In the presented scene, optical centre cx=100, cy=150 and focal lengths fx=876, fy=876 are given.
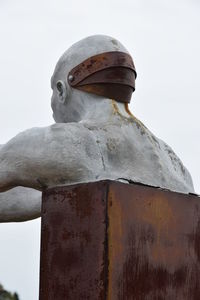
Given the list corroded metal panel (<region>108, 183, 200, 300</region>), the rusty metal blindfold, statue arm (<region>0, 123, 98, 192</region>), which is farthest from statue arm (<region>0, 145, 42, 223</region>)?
corroded metal panel (<region>108, 183, 200, 300</region>)

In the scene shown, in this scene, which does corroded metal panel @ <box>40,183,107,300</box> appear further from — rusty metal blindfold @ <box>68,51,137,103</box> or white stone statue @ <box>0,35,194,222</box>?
A: rusty metal blindfold @ <box>68,51,137,103</box>

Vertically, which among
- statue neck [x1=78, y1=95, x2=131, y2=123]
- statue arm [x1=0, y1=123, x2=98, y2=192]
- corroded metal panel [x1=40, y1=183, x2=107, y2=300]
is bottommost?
corroded metal panel [x1=40, y1=183, x2=107, y2=300]

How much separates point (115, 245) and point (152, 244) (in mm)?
301

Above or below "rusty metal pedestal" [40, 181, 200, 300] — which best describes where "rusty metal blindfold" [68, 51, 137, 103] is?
above

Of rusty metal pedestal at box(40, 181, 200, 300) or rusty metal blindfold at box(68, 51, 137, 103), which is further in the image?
rusty metal blindfold at box(68, 51, 137, 103)

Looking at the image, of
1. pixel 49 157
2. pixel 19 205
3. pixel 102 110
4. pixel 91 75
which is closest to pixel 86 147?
pixel 49 157

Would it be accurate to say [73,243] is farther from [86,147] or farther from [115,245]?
[86,147]

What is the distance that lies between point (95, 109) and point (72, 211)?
2.60 feet

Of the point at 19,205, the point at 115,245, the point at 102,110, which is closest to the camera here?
the point at 115,245

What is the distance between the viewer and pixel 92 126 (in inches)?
196

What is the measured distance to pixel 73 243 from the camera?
461 centimetres

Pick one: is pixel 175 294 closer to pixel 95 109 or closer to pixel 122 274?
pixel 122 274

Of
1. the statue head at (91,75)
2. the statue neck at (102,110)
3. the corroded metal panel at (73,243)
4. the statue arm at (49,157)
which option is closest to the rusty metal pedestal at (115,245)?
the corroded metal panel at (73,243)

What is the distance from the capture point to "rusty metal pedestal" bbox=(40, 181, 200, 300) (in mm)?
4469
